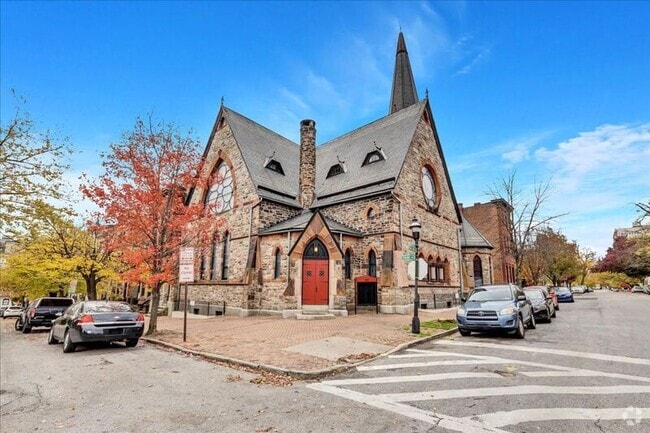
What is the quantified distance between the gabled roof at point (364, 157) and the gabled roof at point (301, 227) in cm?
204

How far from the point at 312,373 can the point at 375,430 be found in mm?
2785

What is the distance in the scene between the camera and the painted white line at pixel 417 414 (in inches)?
171

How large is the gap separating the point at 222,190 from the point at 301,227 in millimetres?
8270

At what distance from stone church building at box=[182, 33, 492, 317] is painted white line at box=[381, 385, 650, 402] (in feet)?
26.6

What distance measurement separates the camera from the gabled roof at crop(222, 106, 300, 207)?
21656 mm

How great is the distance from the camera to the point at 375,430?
4301mm

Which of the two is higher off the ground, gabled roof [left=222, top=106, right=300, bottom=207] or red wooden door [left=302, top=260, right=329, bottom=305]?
gabled roof [left=222, top=106, right=300, bottom=207]

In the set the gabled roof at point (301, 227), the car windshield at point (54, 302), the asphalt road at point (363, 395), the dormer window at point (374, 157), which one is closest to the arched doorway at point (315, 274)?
the gabled roof at point (301, 227)

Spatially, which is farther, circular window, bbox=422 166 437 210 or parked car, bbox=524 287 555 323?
circular window, bbox=422 166 437 210

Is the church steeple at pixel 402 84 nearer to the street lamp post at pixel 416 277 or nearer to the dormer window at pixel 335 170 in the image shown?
the dormer window at pixel 335 170

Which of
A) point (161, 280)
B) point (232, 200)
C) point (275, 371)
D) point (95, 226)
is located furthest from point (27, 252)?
point (275, 371)

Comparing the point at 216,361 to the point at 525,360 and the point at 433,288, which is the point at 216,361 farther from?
the point at 433,288

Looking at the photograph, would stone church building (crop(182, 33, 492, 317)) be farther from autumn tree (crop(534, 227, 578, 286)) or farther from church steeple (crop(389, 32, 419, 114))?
autumn tree (crop(534, 227, 578, 286))

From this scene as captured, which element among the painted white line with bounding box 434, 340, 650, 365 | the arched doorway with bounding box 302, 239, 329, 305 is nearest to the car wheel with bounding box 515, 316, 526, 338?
the painted white line with bounding box 434, 340, 650, 365
